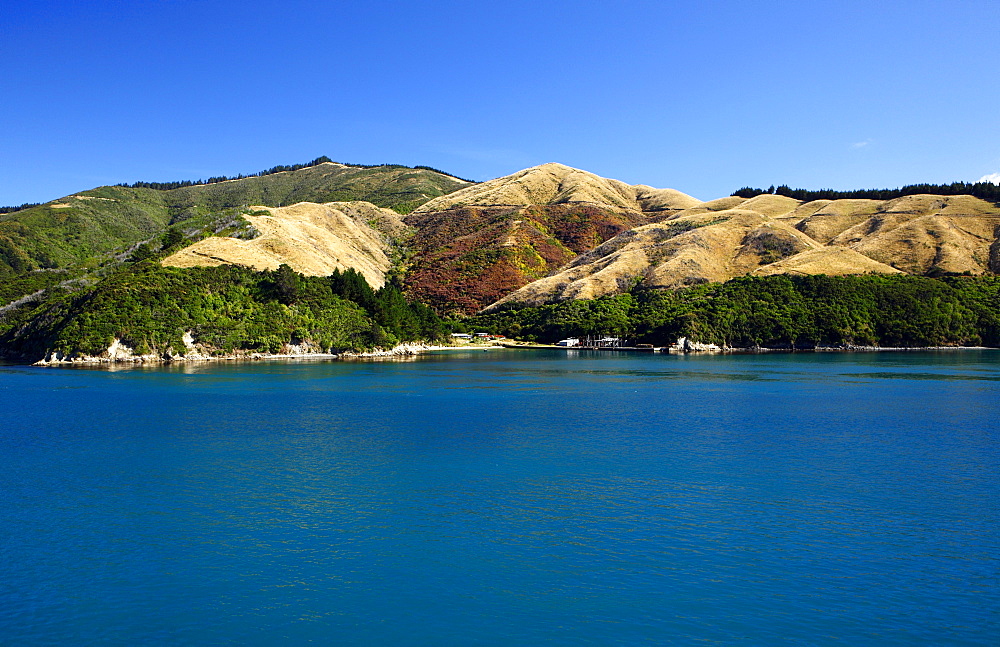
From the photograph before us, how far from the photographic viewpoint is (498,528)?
59.6ft

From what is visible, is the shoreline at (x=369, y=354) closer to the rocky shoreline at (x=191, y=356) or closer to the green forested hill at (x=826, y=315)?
the rocky shoreline at (x=191, y=356)

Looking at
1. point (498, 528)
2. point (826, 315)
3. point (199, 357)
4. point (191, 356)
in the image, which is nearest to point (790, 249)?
point (826, 315)

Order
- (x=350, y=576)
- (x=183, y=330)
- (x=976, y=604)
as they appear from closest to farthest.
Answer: (x=976, y=604) < (x=350, y=576) < (x=183, y=330)

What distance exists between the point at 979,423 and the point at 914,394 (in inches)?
598

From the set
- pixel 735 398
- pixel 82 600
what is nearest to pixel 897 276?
pixel 735 398

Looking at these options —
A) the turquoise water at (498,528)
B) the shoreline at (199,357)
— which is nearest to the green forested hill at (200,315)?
the shoreline at (199,357)

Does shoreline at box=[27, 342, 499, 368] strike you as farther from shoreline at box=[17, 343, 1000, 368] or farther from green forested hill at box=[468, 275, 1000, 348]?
green forested hill at box=[468, 275, 1000, 348]

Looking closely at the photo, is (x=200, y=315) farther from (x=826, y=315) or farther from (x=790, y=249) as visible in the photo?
(x=790, y=249)

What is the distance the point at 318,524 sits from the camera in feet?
60.5

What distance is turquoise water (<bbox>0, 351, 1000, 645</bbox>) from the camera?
505 inches

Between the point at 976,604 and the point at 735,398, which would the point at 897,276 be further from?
the point at 976,604

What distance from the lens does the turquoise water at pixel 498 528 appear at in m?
12.8

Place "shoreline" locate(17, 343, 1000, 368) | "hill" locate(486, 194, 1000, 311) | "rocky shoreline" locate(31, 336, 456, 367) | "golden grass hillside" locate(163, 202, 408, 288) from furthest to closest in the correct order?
1. "hill" locate(486, 194, 1000, 311)
2. "golden grass hillside" locate(163, 202, 408, 288)
3. "shoreline" locate(17, 343, 1000, 368)
4. "rocky shoreline" locate(31, 336, 456, 367)

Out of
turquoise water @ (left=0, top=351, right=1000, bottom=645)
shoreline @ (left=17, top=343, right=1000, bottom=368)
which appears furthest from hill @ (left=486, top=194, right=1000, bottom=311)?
turquoise water @ (left=0, top=351, right=1000, bottom=645)
